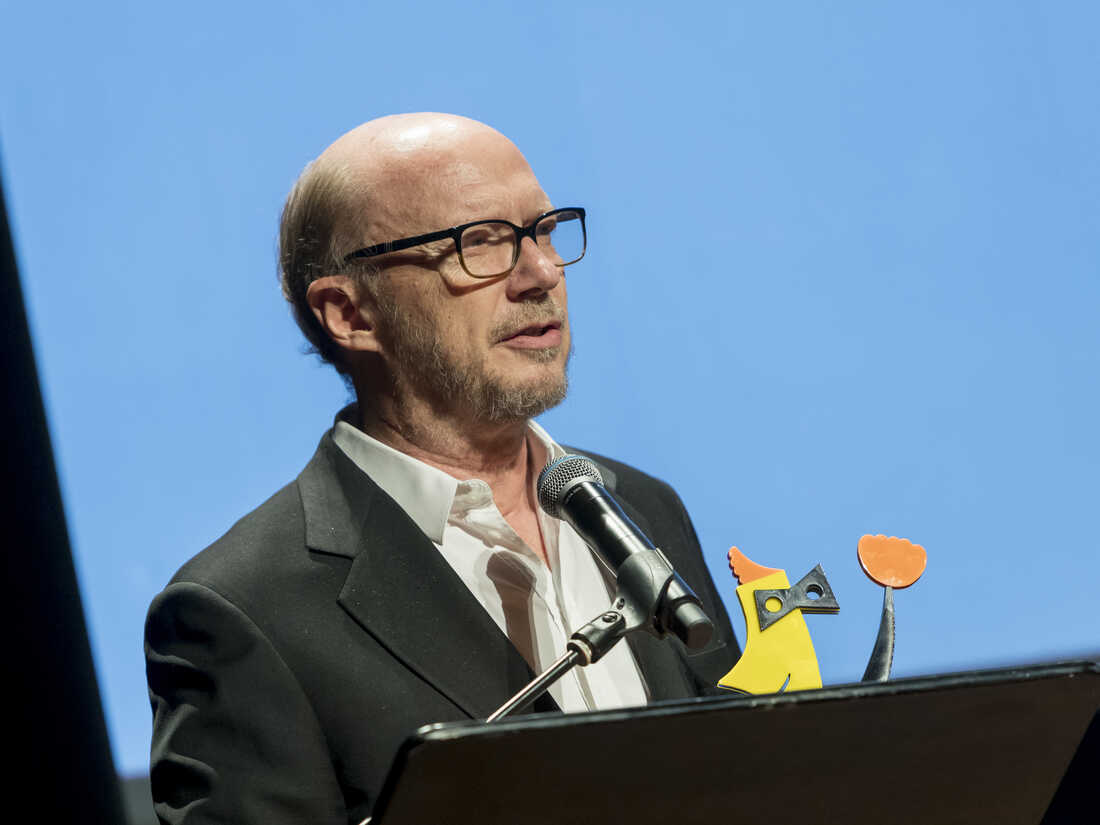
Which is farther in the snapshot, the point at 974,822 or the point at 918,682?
the point at 974,822

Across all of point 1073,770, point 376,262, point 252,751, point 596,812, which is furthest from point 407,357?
point 1073,770

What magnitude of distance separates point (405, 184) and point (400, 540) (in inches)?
21.0

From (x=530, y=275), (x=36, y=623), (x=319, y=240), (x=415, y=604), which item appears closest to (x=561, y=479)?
(x=415, y=604)

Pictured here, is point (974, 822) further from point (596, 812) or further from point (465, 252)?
point (465, 252)

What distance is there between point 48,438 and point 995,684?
1.58 m

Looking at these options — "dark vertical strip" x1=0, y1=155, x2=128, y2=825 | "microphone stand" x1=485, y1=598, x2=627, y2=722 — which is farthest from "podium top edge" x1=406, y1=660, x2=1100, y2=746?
"dark vertical strip" x1=0, y1=155, x2=128, y2=825

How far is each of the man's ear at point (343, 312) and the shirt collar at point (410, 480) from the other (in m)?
0.14

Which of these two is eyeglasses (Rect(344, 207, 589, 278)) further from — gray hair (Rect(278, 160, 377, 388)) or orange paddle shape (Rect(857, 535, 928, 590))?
orange paddle shape (Rect(857, 535, 928, 590))

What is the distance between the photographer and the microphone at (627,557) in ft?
3.59

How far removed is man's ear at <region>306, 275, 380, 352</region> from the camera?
1.76m

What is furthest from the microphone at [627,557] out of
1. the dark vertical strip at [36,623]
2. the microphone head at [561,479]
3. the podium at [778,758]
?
the dark vertical strip at [36,623]

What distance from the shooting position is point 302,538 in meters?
1.57

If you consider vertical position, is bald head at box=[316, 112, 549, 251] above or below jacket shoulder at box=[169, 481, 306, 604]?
above

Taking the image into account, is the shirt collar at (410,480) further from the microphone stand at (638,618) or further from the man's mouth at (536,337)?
the microphone stand at (638,618)
